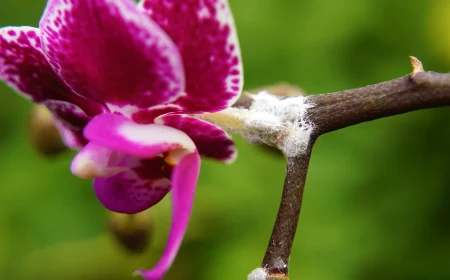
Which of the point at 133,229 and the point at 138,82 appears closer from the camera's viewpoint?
the point at 138,82

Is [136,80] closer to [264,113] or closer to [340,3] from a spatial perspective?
[264,113]

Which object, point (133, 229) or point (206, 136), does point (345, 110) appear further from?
point (133, 229)

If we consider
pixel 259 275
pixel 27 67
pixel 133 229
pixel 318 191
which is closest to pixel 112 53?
pixel 27 67

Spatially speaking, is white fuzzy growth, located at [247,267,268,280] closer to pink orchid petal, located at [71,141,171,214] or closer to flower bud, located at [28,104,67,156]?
pink orchid petal, located at [71,141,171,214]

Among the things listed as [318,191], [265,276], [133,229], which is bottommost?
[265,276]

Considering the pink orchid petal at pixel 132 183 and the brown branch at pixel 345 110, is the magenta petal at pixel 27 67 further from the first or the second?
the brown branch at pixel 345 110

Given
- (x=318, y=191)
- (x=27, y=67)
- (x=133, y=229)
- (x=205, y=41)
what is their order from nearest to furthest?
(x=205, y=41) → (x=27, y=67) → (x=133, y=229) → (x=318, y=191)

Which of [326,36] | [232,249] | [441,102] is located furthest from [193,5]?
[326,36]
